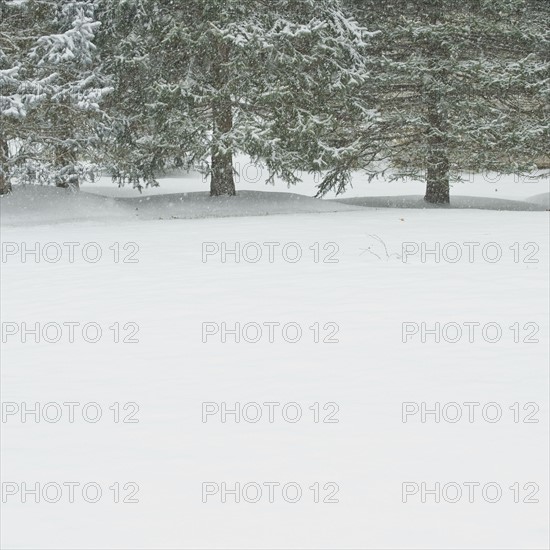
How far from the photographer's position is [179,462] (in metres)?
4.27

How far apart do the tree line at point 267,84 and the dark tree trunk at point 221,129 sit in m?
0.05

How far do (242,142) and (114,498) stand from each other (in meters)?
13.8

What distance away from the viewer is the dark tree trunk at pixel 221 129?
57.7ft

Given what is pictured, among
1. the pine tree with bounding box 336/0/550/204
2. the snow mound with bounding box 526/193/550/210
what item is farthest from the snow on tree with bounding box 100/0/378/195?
the snow mound with bounding box 526/193/550/210

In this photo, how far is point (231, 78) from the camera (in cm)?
1797

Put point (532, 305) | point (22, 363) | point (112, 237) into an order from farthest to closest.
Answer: point (112, 237), point (532, 305), point (22, 363)

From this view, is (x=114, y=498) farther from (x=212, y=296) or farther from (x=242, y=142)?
(x=242, y=142)

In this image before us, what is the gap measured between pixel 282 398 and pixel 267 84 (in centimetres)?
1321

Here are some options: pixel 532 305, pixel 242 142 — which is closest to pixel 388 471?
pixel 532 305

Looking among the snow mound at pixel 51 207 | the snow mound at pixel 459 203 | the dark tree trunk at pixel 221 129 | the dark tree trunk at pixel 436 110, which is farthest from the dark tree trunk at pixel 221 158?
the dark tree trunk at pixel 436 110

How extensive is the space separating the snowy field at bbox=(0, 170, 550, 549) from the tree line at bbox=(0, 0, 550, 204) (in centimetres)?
738

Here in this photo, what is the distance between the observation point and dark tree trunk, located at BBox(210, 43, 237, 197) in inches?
693

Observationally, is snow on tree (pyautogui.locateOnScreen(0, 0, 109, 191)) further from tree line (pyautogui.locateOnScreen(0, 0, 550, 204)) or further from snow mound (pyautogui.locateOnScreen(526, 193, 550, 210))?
snow mound (pyautogui.locateOnScreen(526, 193, 550, 210))

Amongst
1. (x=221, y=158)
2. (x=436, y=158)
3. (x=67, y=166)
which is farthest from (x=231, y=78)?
(x=436, y=158)
